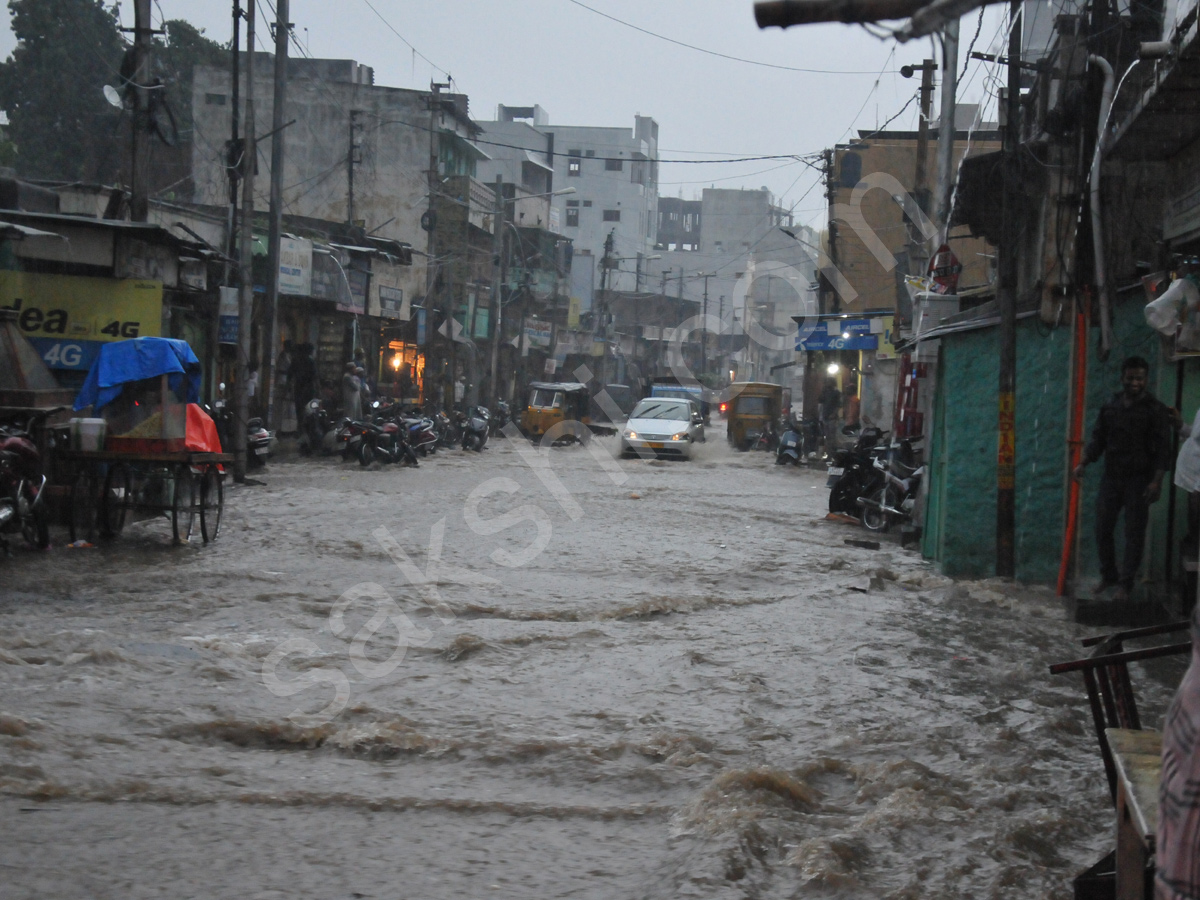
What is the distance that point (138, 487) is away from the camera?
452 inches

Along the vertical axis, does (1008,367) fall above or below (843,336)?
below

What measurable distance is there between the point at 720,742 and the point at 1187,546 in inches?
201

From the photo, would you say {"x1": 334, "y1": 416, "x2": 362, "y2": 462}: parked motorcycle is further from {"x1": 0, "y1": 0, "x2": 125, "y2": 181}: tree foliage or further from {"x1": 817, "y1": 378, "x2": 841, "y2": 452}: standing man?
{"x1": 0, "y1": 0, "x2": 125, "y2": 181}: tree foliage

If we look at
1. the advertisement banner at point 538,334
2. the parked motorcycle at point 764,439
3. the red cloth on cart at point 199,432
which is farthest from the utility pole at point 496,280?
the red cloth on cart at point 199,432

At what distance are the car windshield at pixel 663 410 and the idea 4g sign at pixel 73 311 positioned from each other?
17.3 meters

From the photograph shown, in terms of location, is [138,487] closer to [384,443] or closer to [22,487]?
[22,487]

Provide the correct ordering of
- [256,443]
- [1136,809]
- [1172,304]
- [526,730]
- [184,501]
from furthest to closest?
1. [256,443]
2. [184,501]
3. [1172,304]
4. [526,730]
5. [1136,809]

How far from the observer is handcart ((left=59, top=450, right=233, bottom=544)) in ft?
35.4

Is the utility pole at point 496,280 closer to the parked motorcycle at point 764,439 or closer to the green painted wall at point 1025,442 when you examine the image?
the parked motorcycle at point 764,439

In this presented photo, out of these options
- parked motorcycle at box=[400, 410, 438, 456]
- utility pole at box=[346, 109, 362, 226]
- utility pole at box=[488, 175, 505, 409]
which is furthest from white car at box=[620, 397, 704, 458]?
utility pole at box=[346, 109, 362, 226]

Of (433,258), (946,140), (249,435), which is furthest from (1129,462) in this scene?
(433,258)

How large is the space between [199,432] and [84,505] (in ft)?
4.13

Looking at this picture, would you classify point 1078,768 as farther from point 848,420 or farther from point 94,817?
point 848,420

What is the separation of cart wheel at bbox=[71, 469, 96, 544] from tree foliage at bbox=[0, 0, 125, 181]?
33.5 metres
